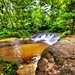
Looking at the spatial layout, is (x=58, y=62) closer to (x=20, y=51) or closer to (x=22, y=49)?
(x=20, y=51)

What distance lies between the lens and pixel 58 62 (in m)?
3.31

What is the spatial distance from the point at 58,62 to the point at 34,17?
20332 millimetres

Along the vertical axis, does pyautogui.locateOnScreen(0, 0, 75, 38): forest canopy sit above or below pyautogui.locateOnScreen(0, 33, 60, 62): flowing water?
above

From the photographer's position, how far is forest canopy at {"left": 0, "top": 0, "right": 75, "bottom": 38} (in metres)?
4.93

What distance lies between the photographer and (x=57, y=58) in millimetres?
3389

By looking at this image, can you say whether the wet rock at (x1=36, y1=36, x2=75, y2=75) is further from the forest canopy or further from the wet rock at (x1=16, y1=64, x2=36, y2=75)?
the wet rock at (x1=16, y1=64, x2=36, y2=75)

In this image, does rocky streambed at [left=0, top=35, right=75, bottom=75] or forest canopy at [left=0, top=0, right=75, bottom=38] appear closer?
rocky streambed at [left=0, top=35, right=75, bottom=75]

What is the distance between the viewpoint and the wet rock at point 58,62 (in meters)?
3.15

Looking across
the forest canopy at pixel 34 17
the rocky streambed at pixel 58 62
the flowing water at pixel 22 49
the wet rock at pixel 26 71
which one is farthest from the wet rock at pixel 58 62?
the flowing water at pixel 22 49

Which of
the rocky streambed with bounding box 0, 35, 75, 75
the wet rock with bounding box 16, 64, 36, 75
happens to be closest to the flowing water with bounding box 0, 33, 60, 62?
the wet rock with bounding box 16, 64, 36, 75

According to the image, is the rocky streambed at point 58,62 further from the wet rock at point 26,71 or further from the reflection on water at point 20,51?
the reflection on water at point 20,51

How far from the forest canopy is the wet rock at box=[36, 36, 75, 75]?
69.4 inches

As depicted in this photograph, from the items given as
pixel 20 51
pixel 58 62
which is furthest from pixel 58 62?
pixel 20 51

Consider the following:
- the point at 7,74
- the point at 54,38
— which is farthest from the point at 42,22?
the point at 7,74
